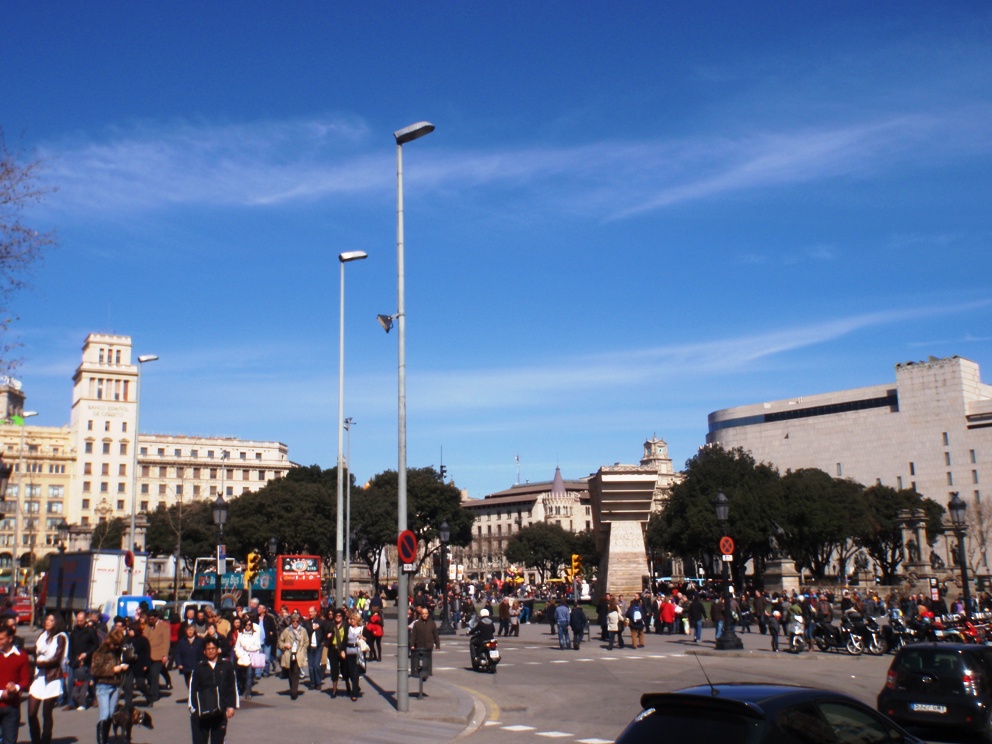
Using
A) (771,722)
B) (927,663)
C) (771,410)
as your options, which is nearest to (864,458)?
(771,410)

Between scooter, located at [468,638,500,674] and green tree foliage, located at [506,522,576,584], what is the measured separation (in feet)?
330

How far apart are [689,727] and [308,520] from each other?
77313mm

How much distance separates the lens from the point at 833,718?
22.3ft

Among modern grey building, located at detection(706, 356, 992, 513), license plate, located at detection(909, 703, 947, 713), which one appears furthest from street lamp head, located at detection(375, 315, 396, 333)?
modern grey building, located at detection(706, 356, 992, 513)

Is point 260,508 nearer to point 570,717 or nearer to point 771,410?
point 570,717

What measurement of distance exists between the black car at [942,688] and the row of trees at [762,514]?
53322 mm

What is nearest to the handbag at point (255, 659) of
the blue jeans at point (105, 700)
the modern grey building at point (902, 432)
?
the blue jeans at point (105, 700)

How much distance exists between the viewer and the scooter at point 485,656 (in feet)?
76.9

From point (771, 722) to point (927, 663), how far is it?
338 inches

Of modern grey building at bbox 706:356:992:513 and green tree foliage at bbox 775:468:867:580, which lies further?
modern grey building at bbox 706:356:992:513

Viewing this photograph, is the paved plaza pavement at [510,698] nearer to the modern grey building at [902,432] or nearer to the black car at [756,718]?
the black car at [756,718]

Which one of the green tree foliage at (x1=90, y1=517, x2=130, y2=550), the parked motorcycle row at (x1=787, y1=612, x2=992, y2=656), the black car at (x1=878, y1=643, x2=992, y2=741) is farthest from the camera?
the green tree foliage at (x1=90, y1=517, x2=130, y2=550)

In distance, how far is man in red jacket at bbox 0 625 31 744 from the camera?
34.1ft

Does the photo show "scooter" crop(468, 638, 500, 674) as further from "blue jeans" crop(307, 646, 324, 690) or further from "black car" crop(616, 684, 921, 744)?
"black car" crop(616, 684, 921, 744)
